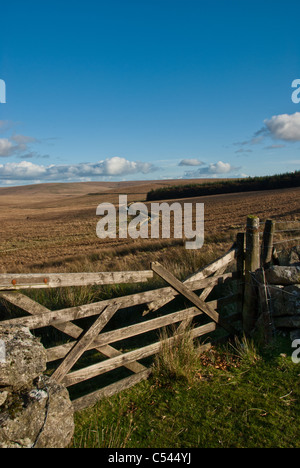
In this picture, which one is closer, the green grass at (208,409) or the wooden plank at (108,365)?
the green grass at (208,409)

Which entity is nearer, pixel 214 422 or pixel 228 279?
pixel 214 422

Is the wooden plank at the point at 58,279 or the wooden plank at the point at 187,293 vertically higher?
the wooden plank at the point at 58,279

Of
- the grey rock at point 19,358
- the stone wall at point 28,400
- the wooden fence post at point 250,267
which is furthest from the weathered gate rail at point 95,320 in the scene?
the wooden fence post at point 250,267

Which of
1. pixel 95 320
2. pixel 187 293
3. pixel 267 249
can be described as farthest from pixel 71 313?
Result: pixel 267 249

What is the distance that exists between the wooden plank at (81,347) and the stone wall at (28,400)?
0.38m

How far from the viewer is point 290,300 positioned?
5.32 metres

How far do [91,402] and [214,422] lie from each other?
1.48m

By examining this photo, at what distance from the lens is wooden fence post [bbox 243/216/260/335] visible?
552cm

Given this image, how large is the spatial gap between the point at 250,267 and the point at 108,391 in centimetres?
299

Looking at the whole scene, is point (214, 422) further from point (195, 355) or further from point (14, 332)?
point (14, 332)

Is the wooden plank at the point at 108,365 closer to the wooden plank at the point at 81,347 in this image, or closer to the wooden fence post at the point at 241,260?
the wooden plank at the point at 81,347

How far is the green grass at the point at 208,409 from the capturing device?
3.51 m

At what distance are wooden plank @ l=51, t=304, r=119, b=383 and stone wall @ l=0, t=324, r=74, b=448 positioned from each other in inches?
14.8
